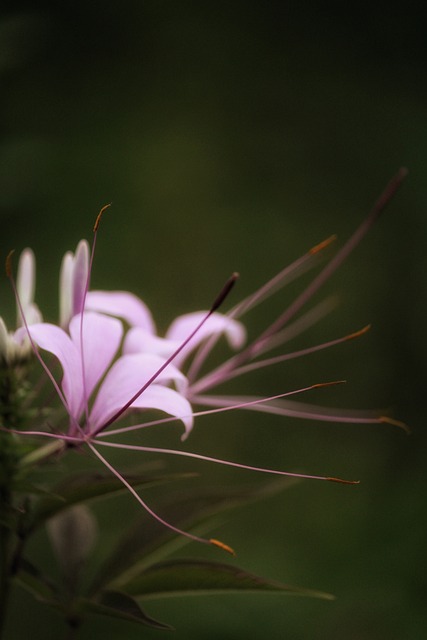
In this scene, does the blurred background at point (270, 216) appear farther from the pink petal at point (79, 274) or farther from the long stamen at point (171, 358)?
the long stamen at point (171, 358)

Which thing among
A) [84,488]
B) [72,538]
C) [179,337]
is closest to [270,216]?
[179,337]

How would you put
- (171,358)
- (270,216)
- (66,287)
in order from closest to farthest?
(171,358) < (66,287) < (270,216)

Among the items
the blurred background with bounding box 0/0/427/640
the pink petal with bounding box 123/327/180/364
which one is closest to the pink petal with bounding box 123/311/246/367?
the pink petal with bounding box 123/327/180/364

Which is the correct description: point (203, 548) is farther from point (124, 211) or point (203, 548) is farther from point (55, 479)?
point (124, 211)

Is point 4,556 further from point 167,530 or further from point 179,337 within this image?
point 179,337

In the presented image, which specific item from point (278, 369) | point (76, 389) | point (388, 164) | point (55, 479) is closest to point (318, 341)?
point (278, 369)

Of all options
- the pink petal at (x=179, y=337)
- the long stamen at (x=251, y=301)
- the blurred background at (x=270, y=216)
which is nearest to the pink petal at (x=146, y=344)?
the pink petal at (x=179, y=337)

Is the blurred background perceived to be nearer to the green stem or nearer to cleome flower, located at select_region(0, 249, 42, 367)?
cleome flower, located at select_region(0, 249, 42, 367)
